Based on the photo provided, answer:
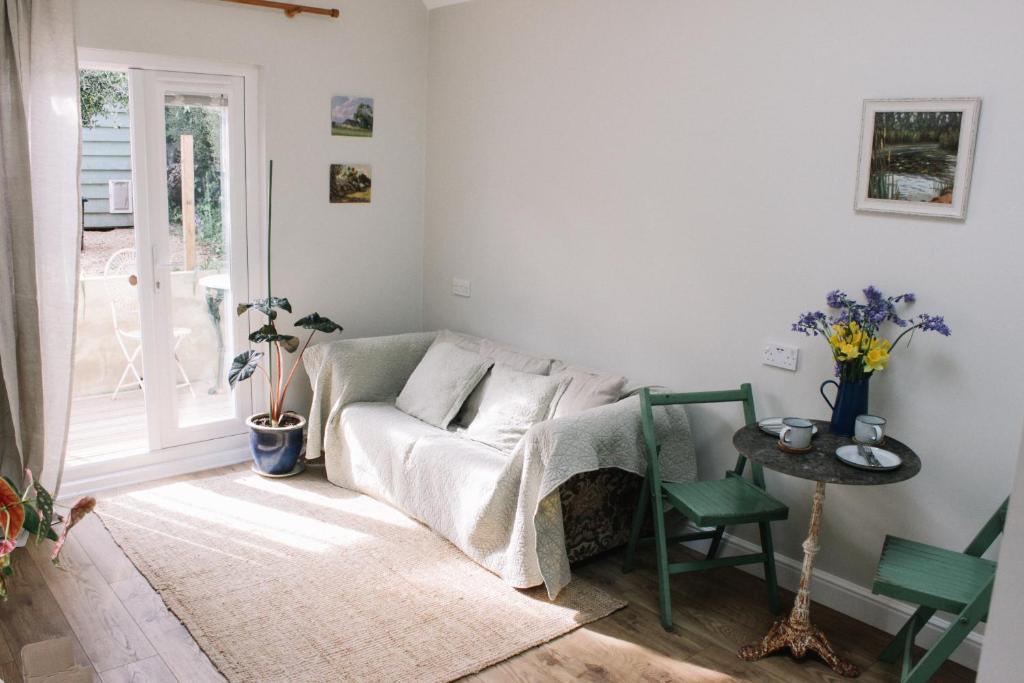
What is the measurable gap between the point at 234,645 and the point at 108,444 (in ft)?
6.74

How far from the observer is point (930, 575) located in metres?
2.58

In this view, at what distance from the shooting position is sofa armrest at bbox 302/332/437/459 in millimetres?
4371

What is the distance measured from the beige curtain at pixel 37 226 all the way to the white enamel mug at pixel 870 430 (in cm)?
325

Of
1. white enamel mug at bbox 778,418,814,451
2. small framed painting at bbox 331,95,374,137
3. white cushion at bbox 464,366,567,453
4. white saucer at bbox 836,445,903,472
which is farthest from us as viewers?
small framed painting at bbox 331,95,374,137

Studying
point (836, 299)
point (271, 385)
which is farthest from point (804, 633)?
point (271, 385)

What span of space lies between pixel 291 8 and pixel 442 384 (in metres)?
2.04

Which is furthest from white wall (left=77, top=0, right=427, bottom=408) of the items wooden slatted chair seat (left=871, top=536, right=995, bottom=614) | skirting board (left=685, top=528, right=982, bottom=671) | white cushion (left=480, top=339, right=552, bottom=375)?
wooden slatted chair seat (left=871, top=536, right=995, bottom=614)

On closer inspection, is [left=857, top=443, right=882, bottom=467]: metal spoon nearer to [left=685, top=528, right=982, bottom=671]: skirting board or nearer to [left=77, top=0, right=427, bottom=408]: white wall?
[left=685, top=528, right=982, bottom=671]: skirting board

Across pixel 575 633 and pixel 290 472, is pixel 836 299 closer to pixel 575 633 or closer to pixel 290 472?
pixel 575 633

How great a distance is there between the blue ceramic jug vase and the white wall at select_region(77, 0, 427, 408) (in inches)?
110

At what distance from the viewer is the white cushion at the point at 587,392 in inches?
144

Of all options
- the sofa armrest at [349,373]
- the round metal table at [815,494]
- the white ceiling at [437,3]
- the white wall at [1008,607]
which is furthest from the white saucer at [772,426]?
the white ceiling at [437,3]

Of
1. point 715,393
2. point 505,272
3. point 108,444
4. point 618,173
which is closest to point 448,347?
point 505,272

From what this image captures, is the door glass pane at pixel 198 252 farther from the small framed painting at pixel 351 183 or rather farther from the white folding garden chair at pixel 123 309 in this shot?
the white folding garden chair at pixel 123 309
